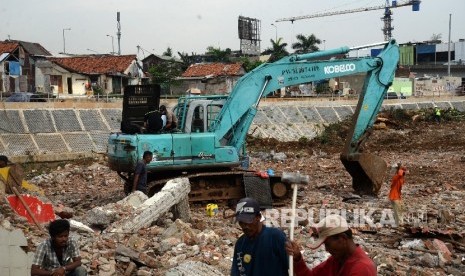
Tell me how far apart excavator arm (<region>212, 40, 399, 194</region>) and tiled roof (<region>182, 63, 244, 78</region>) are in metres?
29.7

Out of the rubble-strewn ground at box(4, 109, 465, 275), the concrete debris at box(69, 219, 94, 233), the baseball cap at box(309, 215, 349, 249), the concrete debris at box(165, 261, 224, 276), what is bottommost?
the rubble-strewn ground at box(4, 109, 465, 275)

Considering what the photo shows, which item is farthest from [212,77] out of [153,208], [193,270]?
[193,270]

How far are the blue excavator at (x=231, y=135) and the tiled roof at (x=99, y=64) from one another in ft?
96.5

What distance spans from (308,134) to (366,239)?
21.4 m

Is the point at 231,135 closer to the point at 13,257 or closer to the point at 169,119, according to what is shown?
the point at 169,119

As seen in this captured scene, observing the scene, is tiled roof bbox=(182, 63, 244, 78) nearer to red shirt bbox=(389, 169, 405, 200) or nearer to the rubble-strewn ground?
the rubble-strewn ground

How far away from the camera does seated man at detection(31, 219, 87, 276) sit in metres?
4.83

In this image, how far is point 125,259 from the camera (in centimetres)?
693

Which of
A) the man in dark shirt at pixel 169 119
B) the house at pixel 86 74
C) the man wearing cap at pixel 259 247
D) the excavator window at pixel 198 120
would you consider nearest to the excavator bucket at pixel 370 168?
the excavator window at pixel 198 120

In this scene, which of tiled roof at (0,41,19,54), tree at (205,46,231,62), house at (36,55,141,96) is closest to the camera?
tiled roof at (0,41,19,54)

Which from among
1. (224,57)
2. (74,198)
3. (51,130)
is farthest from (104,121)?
(224,57)

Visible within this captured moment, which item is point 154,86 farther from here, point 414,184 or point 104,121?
point 104,121

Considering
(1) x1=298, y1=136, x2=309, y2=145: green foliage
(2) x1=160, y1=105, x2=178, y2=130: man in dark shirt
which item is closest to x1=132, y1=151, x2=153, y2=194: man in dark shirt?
(2) x1=160, y1=105, x2=178, y2=130: man in dark shirt

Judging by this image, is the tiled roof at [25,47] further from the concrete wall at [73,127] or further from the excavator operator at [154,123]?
the excavator operator at [154,123]
